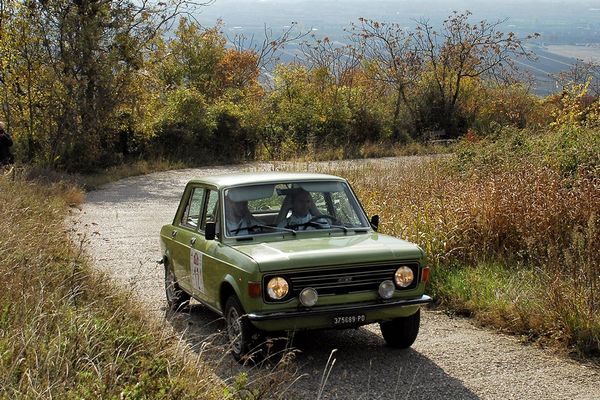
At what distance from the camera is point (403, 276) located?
7742mm

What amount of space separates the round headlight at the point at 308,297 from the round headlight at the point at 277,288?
0.14m

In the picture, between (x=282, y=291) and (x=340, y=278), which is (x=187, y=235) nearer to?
(x=282, y=291)

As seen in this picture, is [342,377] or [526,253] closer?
[342,377]

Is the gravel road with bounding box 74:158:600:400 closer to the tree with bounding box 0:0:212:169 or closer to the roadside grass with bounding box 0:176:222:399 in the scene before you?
the roadside grass with bounding box 0:176:222:399

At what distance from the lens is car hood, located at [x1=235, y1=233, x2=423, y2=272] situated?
7.41 metres

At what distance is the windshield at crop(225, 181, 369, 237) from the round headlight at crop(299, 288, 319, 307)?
1163mm

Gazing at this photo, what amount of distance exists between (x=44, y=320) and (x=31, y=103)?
22542 mm

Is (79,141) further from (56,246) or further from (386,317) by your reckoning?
(386,317)

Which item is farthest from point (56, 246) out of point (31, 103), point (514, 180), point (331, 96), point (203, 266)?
point (331, 96)

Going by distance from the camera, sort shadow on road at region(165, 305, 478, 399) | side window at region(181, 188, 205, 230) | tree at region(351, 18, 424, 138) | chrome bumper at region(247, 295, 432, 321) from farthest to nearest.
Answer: tree at region(351, 18, 424, 138) → side window at region(181, 188, 205, 230) → chrome bumper at region(247, 295, 432, 321) → shadow on road at region(165, 305, 478, 399)

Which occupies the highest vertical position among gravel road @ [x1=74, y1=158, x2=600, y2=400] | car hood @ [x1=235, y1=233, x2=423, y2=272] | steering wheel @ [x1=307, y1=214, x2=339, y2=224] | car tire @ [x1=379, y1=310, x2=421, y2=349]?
steering wheel @ [x1=307, y1=214, x2=339, y2=224]

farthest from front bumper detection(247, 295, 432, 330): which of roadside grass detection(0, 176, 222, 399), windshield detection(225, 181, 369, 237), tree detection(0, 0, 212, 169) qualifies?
tree detection(0, 0, 212, 169)

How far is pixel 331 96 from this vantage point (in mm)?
37906

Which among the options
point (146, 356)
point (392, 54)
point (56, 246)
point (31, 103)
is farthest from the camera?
point (392, 54)
